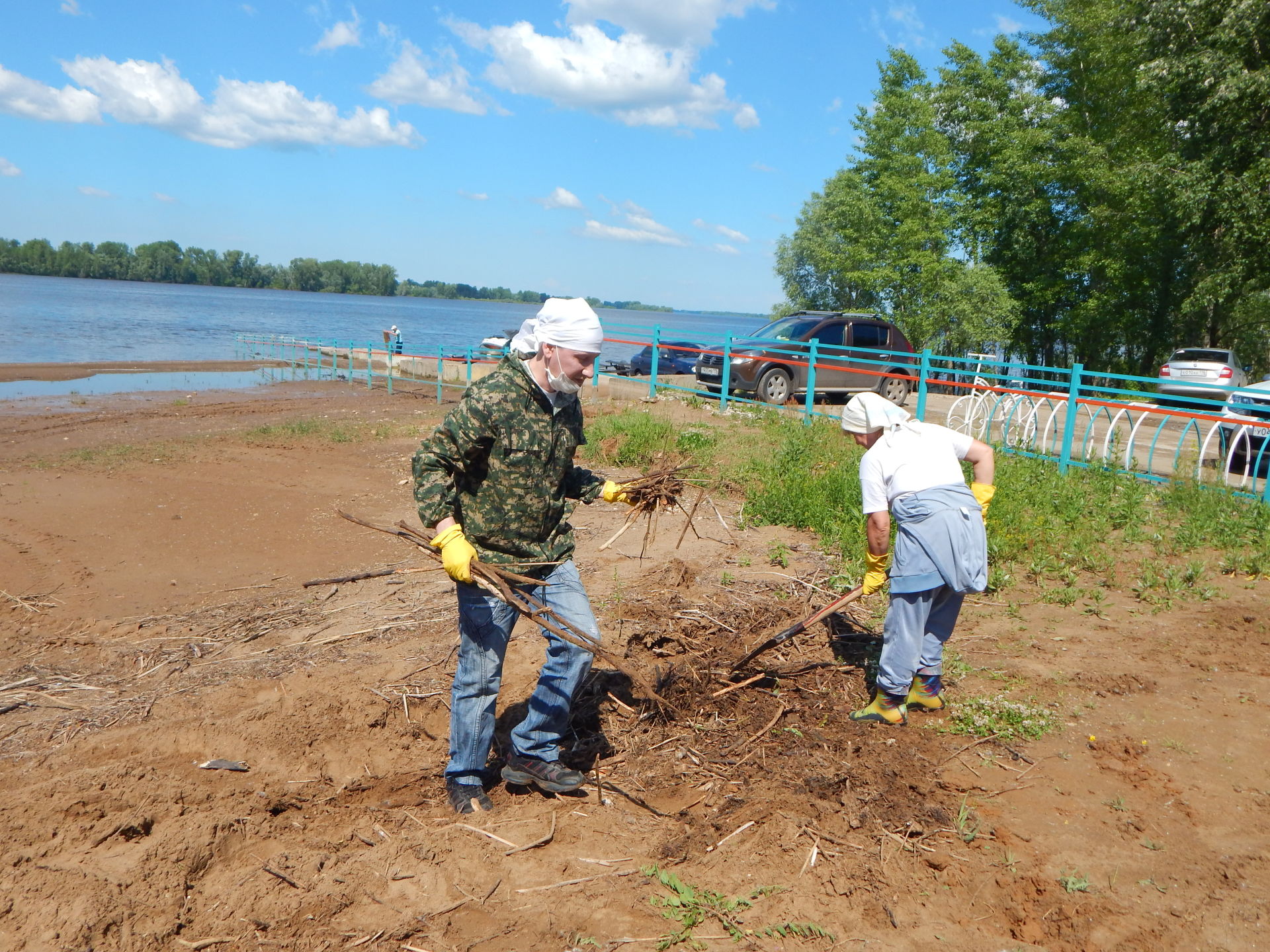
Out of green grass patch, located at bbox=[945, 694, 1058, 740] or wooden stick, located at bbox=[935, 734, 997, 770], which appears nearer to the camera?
wooden stick, located at bbox=[935, 734, 997, 770]

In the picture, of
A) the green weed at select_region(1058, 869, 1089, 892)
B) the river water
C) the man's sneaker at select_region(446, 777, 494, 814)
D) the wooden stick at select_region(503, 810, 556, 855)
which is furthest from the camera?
the river water

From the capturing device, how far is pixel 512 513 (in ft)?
10.8

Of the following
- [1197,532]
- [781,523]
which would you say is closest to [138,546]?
[781,523]

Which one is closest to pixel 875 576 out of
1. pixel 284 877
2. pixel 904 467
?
pixel 904 467

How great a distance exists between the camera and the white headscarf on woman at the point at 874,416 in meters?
4.05

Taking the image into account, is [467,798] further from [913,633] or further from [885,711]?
[913,633]

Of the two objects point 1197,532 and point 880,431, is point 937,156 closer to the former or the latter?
point 1197,532

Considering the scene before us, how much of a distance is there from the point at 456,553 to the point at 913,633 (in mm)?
2138

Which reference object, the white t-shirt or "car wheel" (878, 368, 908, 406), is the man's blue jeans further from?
"car wheel" (878, 368, 908, 406)

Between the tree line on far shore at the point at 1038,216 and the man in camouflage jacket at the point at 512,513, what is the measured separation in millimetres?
20146

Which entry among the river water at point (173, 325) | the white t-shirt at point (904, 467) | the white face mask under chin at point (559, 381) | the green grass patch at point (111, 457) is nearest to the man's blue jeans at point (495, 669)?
the white face mask under chin at point (559, 381)

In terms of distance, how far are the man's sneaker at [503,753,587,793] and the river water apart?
416 inches

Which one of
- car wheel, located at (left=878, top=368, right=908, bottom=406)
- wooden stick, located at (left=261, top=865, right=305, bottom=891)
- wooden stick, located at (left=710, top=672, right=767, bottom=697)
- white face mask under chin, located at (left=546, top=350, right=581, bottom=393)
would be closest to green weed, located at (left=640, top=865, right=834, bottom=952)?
wooden stick, located at (left=261, top=865, right=305, bottom=891)

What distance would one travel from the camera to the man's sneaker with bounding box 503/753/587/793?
3.59 metres
